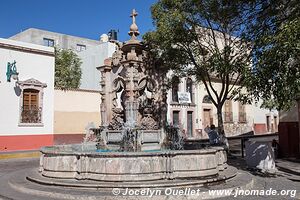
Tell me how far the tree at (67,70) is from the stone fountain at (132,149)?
18630 millimetres

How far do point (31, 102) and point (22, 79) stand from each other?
149 centimetres

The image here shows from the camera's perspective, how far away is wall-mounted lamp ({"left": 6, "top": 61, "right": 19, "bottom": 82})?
1925 centimetres

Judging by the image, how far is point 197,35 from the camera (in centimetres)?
1406

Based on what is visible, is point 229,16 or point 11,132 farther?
point 11,132

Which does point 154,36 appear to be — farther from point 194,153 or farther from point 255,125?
point 255,125

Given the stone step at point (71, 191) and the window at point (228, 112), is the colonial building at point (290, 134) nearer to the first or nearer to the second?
the stone step at point (71, 191)

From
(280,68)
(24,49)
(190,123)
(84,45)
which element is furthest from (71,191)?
(84,45)

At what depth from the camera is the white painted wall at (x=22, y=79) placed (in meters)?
19.2

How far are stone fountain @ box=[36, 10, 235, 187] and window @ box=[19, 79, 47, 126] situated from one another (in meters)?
9.22

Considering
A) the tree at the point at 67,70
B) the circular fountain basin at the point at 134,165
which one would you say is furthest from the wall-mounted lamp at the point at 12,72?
the circular fountain basin at the point at 134,165

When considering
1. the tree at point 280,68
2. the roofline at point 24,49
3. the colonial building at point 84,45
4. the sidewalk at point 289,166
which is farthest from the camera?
the colonial building at point 84,45

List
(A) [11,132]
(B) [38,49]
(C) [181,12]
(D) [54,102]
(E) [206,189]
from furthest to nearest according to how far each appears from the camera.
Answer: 1. (D) [54,102]
2. (B) [38,49]
3. (A) [11,132]
4. (C) [181,12]
5. (E) [206,189]

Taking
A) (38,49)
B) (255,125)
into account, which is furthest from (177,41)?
(255,125)

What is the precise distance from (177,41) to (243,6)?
2920 millimetres
